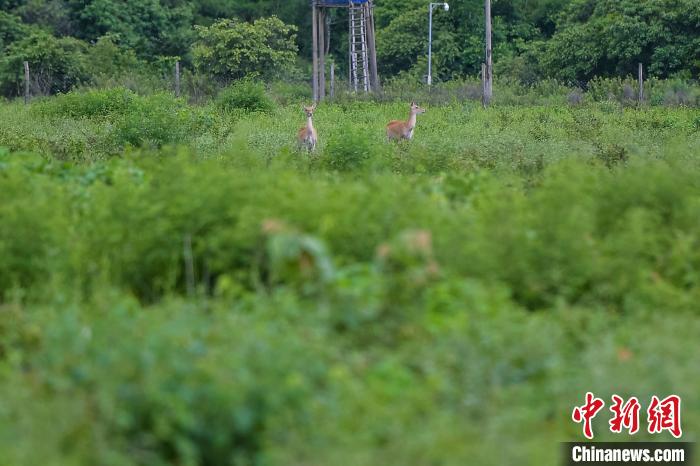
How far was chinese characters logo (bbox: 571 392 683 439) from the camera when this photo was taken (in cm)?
527

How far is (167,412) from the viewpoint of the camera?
15.6 ft

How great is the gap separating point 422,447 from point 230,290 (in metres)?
1.82

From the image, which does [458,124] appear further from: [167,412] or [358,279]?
[167,412]

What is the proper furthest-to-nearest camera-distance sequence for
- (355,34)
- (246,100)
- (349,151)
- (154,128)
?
(355,34)
(246,100)
(154,128)
(349,151)

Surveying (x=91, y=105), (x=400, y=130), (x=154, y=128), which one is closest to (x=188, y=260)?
(x=154, y=128)

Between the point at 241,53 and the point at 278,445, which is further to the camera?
the point at 241,53

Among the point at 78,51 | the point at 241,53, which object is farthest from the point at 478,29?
the point at 78,51

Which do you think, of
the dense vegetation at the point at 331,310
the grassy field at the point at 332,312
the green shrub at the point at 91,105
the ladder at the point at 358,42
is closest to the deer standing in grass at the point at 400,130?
the green shrub at the point at 91,105

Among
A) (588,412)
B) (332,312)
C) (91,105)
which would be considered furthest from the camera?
(91,105)

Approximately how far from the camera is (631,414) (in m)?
5.32

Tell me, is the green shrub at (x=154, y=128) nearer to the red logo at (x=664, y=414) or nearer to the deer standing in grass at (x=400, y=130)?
the deer standing in grass at (x=400, y=130)

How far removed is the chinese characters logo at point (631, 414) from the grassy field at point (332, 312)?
0.05m

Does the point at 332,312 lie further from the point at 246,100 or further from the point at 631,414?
the point at 246,100

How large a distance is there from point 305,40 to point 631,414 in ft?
156
